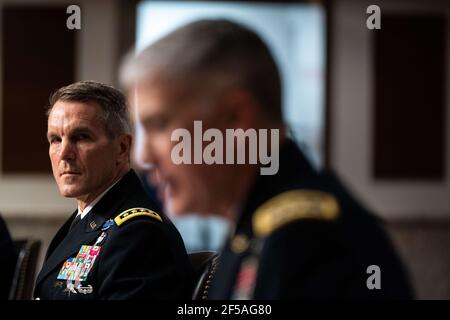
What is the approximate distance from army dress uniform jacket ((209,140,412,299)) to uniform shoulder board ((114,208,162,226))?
0.62 ft

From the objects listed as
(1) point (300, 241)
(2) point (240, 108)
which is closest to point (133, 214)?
(2) point (240, 108)

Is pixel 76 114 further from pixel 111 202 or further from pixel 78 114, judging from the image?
pixel 111 202

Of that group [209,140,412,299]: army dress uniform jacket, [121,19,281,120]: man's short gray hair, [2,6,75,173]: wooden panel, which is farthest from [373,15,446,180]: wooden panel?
[209,140,412,299]: army dress uniform jacket

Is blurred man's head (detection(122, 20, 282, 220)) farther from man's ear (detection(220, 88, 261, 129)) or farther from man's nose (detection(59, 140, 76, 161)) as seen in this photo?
man's nose (detection(59, 140, 76, 161))

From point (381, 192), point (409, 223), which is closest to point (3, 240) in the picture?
point (381, 192)

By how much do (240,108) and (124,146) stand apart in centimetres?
20

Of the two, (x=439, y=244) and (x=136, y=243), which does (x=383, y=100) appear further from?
(x=136, y=243)

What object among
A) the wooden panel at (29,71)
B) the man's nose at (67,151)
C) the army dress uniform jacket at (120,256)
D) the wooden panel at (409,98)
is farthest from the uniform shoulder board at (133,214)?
the wooden panel at (409,98)

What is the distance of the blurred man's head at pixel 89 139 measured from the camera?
3.07 ft

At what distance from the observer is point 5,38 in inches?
56.9

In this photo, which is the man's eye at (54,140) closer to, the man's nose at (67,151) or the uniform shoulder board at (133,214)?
the man's nose at (67,151)

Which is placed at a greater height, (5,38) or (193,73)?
(5,38)

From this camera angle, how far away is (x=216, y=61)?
89cm

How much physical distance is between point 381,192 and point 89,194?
1.29 m
